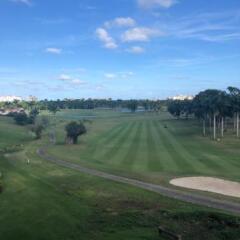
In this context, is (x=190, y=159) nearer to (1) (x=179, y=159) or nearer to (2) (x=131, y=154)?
(1) (x=179, y=159)

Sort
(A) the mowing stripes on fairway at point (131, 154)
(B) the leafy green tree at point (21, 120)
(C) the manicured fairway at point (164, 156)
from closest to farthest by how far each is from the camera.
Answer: (C) the manicured fairway at point (164, 156) < (A) the mowing stripes on fairway at point (131, 154) < (B) the leafy green tree at point (21, 120)

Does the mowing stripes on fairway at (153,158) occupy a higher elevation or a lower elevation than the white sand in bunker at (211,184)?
higher

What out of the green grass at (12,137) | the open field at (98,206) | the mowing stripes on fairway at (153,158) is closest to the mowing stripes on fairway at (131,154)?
the open field at (98,206)

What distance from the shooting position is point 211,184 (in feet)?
186

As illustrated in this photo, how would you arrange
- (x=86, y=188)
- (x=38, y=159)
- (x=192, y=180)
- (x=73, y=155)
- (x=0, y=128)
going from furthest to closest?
(x=0, y=128) < (x=73, y=155) < (x=38, y=159) < (x=192, y=180) < (x=86, y=188)

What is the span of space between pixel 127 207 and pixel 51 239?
1155cm

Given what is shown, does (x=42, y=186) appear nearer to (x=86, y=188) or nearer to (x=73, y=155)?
(x=86, y=188)

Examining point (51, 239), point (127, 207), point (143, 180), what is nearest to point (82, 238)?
point (51, 239)

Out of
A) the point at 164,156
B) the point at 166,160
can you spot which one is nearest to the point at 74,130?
the point at 164,156

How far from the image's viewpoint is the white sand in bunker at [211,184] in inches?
2051

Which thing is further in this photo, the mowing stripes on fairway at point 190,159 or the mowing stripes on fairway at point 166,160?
the mowing stripes on fairway at point 166,160

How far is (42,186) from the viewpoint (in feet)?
189

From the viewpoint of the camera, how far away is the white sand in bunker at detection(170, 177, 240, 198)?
52103 mm

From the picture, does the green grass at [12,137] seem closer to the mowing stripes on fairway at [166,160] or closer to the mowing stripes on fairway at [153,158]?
the mowing stripes on fairway at [153,158]
